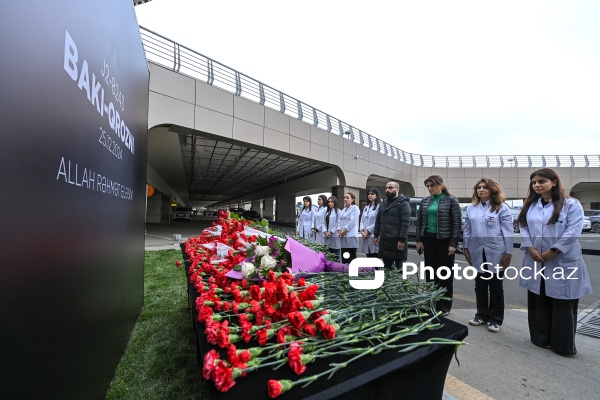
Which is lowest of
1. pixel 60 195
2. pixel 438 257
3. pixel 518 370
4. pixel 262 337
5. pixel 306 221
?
pixel 518 370

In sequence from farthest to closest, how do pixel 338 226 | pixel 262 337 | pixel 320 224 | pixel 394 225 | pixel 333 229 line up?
pixel 320 224
pixel 333 229
pixel 338 226
pixel 394 225
pixel 262 337

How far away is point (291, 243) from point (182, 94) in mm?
10431

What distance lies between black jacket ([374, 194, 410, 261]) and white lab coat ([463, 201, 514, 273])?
31.9 inches

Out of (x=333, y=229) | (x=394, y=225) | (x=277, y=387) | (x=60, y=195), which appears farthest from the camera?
(x=333, y=229)

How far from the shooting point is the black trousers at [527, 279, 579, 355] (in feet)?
8.85

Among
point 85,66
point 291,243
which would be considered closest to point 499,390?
point 291,243

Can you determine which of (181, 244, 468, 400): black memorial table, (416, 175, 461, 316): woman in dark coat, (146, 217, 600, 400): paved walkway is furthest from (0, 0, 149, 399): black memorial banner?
(416, 175, 461, 316): woman in dark coat

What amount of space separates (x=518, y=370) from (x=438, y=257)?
5.13 ft

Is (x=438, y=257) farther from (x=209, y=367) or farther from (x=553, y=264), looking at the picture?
(x=209, y=367)

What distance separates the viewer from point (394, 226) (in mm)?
4328

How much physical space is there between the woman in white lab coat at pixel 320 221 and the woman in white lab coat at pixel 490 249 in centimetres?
410

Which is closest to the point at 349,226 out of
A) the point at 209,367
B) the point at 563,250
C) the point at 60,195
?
the point at 563,250

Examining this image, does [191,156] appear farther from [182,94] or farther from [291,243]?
[291,243]

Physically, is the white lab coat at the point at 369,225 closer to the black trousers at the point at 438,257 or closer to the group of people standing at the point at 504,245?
the group of people standing at the point at 504,245
